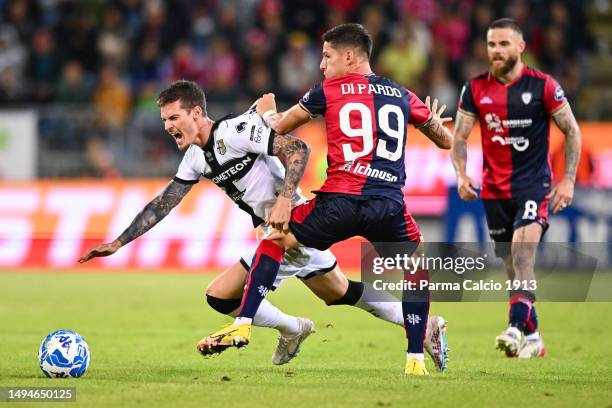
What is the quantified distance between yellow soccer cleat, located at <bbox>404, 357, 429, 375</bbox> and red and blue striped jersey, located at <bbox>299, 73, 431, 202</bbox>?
110cm

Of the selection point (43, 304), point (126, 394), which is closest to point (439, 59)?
point (43, 304)

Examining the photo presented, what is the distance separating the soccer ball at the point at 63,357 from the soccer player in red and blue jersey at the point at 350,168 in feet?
3.48

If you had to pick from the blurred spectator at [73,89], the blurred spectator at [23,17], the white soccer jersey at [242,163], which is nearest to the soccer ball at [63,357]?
the white soccer jersey at [242,163]

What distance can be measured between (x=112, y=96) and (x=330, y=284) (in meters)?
12.6

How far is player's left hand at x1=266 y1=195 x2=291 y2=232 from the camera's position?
7383 mm

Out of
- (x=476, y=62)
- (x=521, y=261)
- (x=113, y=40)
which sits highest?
(x=476, y=62)

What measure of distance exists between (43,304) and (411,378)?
670cm

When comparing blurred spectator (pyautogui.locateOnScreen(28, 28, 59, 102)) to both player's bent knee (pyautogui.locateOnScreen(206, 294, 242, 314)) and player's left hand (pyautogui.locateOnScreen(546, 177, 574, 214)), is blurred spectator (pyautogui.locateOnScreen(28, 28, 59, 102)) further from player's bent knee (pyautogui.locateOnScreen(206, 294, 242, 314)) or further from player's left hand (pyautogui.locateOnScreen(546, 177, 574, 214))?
player's left hand (pyautogui.locateOnScreen(546, 177, 574, 214))

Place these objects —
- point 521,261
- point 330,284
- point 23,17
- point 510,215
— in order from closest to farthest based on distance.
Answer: point 330,284 → point 521,261 → point 510,215 → point 23,17

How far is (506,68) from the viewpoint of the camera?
9141mm

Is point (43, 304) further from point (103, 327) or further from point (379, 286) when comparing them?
point (379, 286)

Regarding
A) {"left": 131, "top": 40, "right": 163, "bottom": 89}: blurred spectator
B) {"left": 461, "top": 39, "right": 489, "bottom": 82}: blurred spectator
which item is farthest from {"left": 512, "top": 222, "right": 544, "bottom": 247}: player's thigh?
{"left": 131, "top": 40, "right": 163, "bottom": 89}: blurred spectator

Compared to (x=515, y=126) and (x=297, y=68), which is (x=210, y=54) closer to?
(x=297, y=68)

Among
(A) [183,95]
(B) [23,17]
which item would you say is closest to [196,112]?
(A) [183,95]
